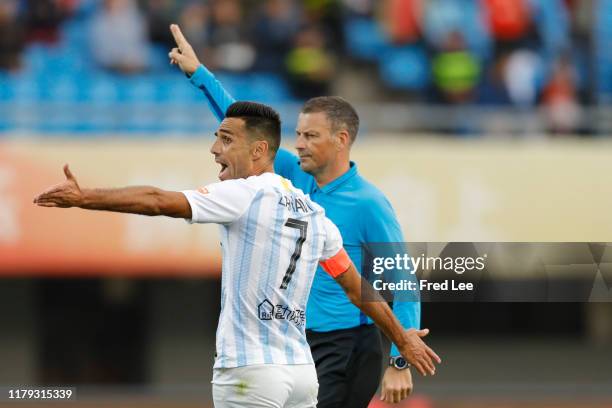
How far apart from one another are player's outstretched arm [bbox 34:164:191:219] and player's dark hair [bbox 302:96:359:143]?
1.77 meters

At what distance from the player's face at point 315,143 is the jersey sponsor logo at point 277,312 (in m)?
1.33

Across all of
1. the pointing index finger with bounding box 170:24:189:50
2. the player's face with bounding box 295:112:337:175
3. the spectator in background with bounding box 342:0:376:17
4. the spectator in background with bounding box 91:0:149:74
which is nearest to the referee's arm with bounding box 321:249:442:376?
the player's face with bounding box 295:112:337:175

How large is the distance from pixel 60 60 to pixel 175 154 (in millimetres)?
2084

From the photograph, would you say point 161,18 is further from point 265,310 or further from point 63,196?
point 63,196

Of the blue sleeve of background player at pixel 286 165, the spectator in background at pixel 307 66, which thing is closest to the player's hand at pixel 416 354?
the blue sleeve of background player at pixel 286 165

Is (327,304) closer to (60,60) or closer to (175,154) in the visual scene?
(175,154)

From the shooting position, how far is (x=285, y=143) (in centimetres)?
1366

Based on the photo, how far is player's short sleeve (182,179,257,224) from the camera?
4.84 metres

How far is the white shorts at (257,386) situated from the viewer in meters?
5.05

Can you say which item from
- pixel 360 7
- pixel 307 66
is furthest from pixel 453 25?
pixel 307 66

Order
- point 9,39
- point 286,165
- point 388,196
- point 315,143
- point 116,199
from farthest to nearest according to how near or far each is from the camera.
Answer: point 9,39 < point 388,196 < point 286,165 < point 315,143 < point 116,199

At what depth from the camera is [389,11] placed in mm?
15336

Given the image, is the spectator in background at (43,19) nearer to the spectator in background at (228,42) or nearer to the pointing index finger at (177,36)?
the spectator in background at (228,42)

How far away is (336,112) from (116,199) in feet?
6.88
